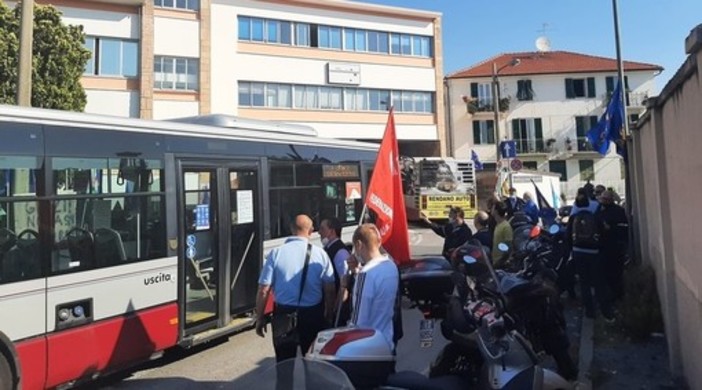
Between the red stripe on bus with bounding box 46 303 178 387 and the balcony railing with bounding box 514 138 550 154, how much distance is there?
4882 cm

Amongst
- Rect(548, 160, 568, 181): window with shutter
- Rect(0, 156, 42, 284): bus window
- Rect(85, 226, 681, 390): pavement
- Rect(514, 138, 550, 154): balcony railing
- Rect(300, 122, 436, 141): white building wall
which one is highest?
Rect(514, 138, 550, 154): balcony railing

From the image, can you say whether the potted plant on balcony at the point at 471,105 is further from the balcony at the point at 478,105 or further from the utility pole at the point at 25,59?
the utility pole at the point at 25,59

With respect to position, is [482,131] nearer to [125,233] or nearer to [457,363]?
[125,233]

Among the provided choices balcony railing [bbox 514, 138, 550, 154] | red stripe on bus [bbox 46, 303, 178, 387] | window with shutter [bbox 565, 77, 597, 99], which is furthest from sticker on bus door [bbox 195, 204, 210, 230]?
window with shutter [bbox 565, 77, 597, 99]

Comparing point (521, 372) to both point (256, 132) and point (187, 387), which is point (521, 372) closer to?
point (187, 387)

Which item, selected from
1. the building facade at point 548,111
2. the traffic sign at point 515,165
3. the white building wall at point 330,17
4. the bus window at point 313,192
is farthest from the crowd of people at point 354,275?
the building facade at point 548,111

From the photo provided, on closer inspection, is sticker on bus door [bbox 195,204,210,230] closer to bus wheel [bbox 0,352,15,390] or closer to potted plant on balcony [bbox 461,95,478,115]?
bus wheel [bbox 0,352,15,390]

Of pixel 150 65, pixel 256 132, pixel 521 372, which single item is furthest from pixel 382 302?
pixel 150 65

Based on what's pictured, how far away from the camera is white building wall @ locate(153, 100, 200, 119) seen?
97.1 ft

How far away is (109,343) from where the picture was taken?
224 inches

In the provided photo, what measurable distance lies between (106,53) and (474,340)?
96.6ft

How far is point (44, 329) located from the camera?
5.07 metres

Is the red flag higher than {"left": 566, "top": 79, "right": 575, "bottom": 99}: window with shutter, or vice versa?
{"left": 566, "top": 79, "right": 575, "bottom": 99}: window with shutter

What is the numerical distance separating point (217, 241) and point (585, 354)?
472 centimetres
